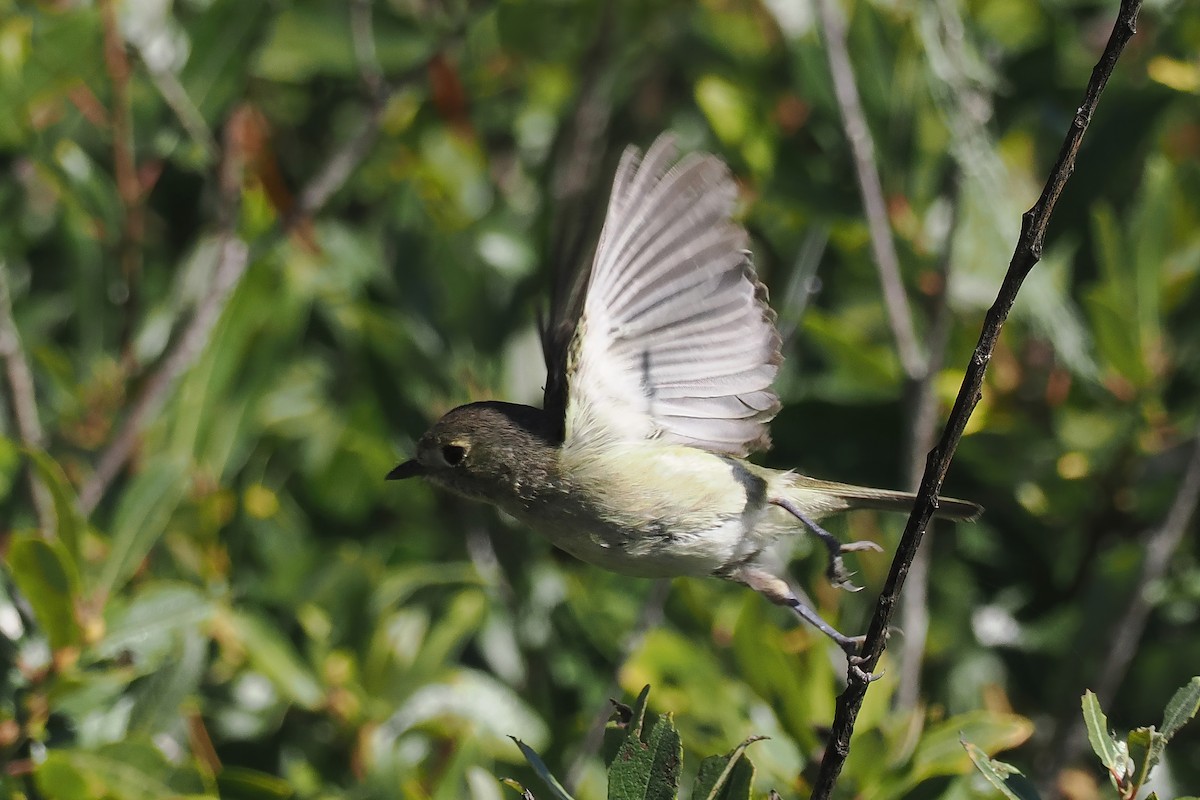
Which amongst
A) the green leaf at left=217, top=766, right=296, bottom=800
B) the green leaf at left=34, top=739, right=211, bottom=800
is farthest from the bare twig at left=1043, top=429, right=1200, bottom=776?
the green leaf at left=34, top=739, right=211, bottom=800

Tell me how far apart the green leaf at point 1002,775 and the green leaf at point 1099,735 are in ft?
0.38

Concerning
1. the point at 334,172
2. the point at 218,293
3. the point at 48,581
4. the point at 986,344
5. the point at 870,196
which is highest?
the point at 870,196

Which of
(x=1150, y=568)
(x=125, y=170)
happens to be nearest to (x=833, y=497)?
(x=1150, y=568)

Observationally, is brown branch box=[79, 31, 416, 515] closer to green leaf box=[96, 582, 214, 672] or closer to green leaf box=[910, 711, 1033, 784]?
green leaf box=[96, 582, 214, 672]

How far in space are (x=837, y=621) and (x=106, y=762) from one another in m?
1.79

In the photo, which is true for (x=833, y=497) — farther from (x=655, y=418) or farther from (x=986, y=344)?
(x=986, y=344)

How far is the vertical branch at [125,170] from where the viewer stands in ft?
12.0

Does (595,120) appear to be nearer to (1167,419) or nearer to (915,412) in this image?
(915,412)

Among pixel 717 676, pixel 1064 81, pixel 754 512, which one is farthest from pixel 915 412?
pixel 1064 81

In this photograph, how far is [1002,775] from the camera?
77.0 inches

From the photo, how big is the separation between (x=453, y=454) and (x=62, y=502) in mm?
818

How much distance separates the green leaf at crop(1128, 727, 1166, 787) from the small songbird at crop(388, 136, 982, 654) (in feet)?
2.64

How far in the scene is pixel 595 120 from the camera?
4512 millimetres

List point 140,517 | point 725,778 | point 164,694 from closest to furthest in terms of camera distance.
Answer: point 725,778
point 164,694
point 140,517
